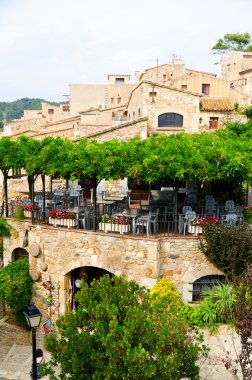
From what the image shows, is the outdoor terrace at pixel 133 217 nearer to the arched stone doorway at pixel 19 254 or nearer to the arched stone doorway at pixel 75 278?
the arched stone doorway at pixel 19 254

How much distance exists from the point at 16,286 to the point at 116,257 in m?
4.42

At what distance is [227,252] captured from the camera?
11766 mm

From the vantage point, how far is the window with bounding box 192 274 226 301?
13047mm

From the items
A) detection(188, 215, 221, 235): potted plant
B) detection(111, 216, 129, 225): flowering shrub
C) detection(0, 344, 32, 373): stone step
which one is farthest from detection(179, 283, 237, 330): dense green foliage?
detection(0, 344, 32, 373): stone step

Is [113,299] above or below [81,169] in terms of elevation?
below

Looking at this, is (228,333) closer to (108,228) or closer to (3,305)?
(108,228)

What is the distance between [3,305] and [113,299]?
11117 millimetres

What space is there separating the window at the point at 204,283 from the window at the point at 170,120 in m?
12.8

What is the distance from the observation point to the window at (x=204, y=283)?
1305 cm

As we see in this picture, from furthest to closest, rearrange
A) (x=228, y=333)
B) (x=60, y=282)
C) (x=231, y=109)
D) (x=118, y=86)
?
(x=118, y=86) < (x=231, y=109) < (x=60, y=282) < (x=228, y=333)

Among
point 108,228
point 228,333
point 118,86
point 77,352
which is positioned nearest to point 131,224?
point 108,228

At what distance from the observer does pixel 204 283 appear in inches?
514

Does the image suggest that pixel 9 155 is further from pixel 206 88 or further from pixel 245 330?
pixel 206 88

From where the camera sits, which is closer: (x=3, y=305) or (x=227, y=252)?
(x=227, y=252)
